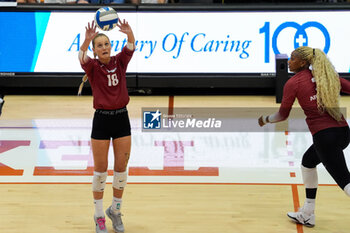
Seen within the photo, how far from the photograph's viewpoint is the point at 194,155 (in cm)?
848

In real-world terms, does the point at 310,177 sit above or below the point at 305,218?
above

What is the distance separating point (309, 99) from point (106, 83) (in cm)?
185

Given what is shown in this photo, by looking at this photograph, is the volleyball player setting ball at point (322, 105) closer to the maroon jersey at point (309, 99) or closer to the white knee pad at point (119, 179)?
the maroon jersey at point (309, 99)

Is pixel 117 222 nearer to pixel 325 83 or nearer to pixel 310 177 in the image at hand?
pixel 310 177

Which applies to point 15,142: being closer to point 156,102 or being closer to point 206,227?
point 156,102

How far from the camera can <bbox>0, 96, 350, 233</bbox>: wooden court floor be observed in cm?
632

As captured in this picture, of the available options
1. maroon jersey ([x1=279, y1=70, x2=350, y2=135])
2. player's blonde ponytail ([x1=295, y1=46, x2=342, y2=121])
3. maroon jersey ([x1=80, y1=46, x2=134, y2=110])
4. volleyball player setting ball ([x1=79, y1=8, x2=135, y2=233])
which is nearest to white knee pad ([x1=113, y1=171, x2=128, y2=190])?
volleyball player setting ball ([x1=79, y1=8, x2=135, y2=233])

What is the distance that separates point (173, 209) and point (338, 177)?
1821 millimetres

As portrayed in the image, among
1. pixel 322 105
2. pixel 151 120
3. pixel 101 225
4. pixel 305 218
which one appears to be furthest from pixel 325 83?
pixel 151 120

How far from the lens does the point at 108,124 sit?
595 cm

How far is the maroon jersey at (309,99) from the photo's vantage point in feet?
19.2

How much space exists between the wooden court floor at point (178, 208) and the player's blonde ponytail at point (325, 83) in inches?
48.7

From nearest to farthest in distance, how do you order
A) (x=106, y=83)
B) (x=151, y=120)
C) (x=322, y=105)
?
(x=322, y=105)
(x=106, y=83)
(x=151, y=120)

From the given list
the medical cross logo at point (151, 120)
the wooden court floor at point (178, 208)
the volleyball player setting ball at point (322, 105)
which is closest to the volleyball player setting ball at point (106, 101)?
the wooden court floor at point (178, 208)
